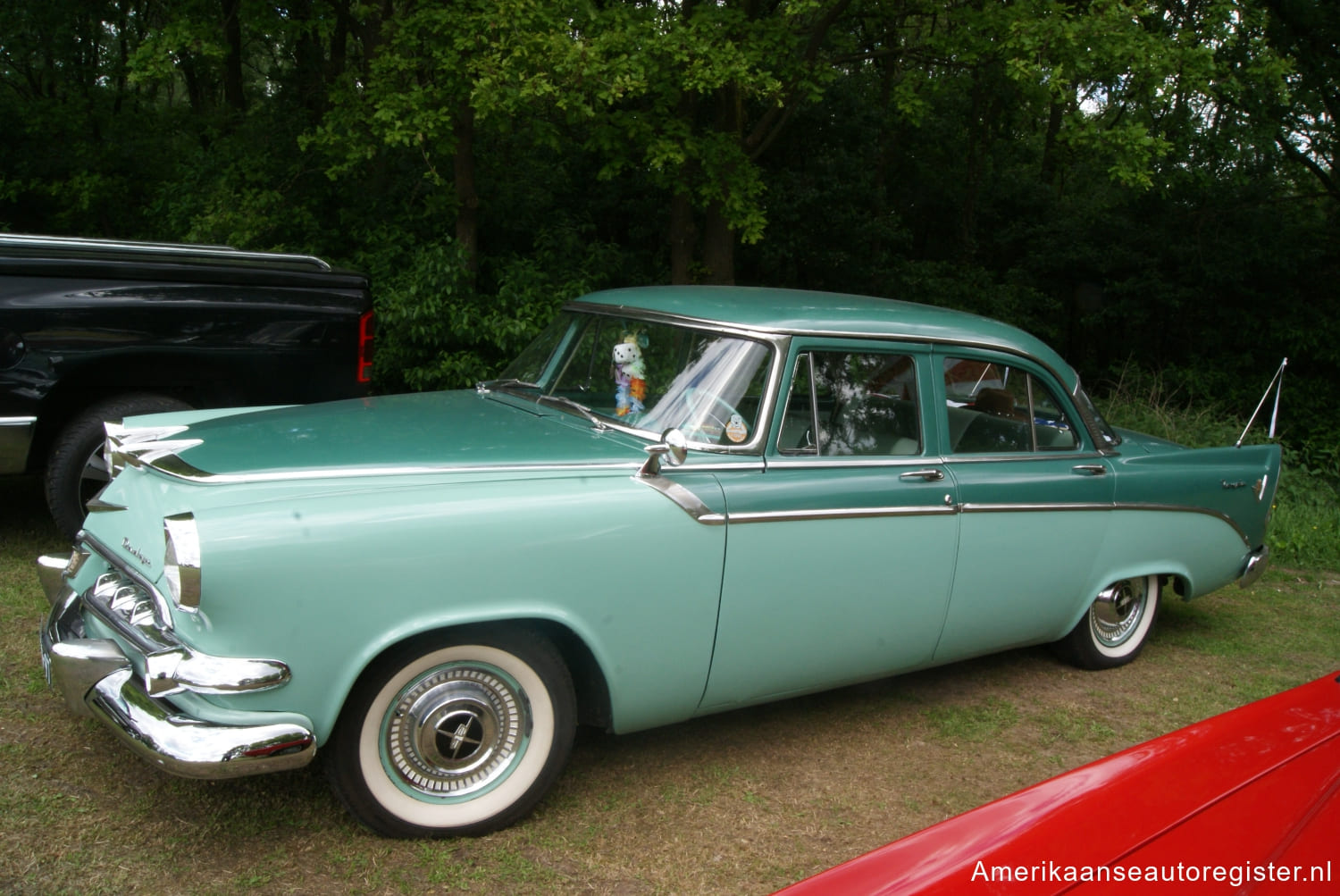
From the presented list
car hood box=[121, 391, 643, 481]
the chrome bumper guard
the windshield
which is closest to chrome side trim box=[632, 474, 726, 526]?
car hood box=[121, 391, 643, 481]

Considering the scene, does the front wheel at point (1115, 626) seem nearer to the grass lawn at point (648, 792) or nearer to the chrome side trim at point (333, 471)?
the grass lawn at point (648, 792)

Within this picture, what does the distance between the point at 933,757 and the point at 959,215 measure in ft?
54.0

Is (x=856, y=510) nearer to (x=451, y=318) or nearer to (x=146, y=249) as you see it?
(x=146, y=249)

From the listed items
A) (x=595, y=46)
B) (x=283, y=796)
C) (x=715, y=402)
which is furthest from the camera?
(x=595, y=46)

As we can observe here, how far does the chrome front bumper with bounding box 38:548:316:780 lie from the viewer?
8.93 feet

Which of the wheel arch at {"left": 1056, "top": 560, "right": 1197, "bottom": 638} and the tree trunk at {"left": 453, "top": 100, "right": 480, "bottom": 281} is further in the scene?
the tree trunk at {"left": 453, "top": 100, "right": 480, "bottom": 281}

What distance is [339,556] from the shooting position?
2881 mm

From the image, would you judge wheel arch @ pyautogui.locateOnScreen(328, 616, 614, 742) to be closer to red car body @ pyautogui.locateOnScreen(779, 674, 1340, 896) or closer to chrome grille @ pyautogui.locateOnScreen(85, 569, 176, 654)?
chrome grille @ pyautogui.locateOnScreen(85, 569, 176, 654)

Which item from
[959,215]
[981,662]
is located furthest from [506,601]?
[959,215]

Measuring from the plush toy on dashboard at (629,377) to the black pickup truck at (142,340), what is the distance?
2.28 m

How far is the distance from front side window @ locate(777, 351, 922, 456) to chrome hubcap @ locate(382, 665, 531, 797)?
129 centimetres

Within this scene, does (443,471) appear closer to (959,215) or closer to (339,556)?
(339,556)

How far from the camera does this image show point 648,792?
11.9 feet

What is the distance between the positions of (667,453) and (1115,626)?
275cm
